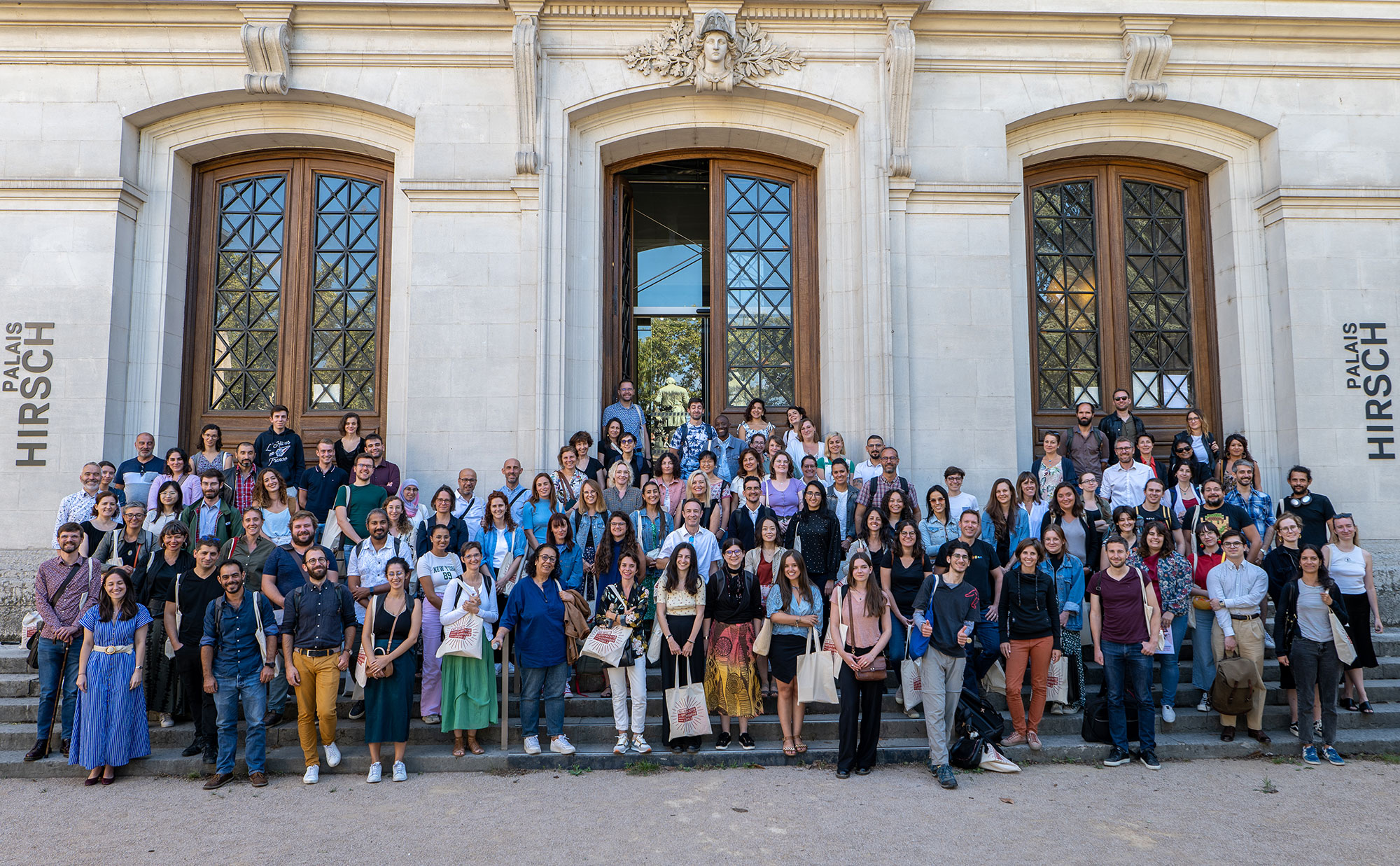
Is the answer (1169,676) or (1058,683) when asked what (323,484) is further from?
(1169,676)

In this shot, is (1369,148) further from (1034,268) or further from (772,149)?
(772,149)

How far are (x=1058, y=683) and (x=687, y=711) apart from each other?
11.1ft

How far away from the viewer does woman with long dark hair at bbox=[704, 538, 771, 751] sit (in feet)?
25.9

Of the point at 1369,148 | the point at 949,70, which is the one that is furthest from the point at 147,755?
the point at 1369,148

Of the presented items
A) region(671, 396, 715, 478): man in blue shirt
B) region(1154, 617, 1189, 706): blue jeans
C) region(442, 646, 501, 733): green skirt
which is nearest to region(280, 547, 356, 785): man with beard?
region(442, 646, 501, 733): green skirt

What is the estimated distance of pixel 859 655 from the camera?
749 cm

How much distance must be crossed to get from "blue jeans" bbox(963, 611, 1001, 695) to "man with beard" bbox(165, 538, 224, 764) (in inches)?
258

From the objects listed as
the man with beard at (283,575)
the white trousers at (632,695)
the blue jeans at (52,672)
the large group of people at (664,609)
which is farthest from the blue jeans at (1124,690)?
the blue jeans at (52,672)

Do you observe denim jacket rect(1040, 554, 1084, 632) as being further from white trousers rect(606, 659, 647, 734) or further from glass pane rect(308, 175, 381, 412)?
glass pane rect(308, 175, 381, 412)

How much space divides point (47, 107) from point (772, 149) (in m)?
9.31

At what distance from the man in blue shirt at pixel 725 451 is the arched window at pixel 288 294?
462 centimetres

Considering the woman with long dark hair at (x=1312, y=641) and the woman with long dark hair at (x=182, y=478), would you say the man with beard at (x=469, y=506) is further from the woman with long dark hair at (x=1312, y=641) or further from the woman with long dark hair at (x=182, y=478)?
the woman with long dark hair at (x=1312, y=641)

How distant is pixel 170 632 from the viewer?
7641mm

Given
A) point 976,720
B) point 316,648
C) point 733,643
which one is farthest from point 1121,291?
point 316,648
